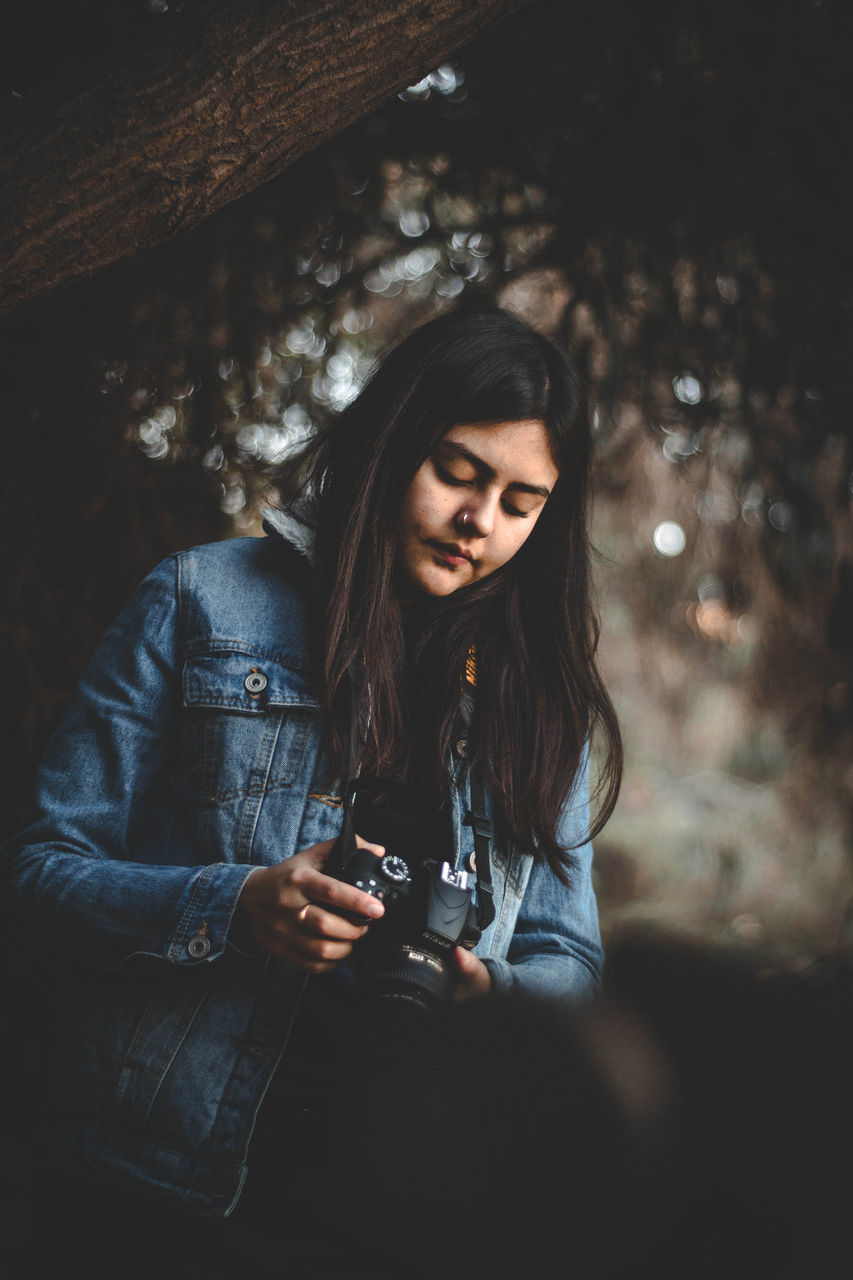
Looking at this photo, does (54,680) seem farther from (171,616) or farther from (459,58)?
(459,58)

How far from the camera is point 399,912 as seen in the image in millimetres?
943

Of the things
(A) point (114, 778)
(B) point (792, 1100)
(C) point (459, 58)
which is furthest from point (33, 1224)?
(C) point (459, 58)

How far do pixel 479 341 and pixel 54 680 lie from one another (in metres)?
1.20

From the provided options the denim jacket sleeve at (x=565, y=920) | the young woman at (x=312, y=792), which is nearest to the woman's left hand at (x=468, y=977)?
the young woman at (x=312, y=792)

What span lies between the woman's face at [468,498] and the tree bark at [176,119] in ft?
1.54

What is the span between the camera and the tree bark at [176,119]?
1.13 meters

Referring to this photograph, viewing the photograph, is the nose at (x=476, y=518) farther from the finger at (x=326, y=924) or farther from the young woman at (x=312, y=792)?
the finger at (x=326, y=924)

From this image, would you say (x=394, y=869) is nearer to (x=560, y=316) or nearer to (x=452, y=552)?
(x=452, y=552)

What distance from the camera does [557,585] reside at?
1.40 metres

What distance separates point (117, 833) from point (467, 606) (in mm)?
566

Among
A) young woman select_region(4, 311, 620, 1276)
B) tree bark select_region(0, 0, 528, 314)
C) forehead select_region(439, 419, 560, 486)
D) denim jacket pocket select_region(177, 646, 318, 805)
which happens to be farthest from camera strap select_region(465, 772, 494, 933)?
tree bark select_region(0, 0, 528, 314)

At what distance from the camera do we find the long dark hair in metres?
1.21

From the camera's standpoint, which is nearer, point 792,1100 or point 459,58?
point 792,1100

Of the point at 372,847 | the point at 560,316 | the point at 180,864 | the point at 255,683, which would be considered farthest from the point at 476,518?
the point at 560,316
